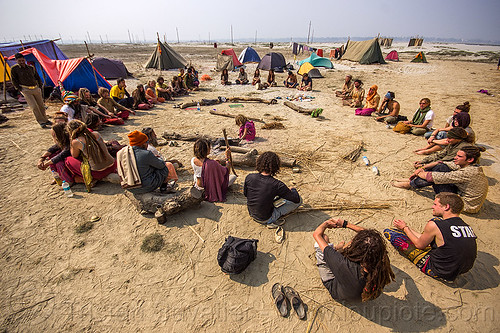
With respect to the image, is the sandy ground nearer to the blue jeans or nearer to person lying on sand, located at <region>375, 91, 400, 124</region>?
the blue jeans

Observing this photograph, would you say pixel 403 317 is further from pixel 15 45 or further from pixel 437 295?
pixel 15 45

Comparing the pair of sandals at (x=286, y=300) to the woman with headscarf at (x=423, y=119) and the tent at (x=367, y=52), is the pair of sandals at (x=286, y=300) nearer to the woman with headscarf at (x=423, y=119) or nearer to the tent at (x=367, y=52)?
the woman with headscarf at (x=423, y=119)

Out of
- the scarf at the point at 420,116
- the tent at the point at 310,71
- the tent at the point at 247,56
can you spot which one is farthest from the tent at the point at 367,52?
the scarf at the point at 420,116

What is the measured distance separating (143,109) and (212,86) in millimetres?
6101

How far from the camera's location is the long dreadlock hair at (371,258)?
232 centimetres

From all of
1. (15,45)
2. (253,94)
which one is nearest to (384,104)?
(253,94)

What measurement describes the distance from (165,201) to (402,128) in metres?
8.25

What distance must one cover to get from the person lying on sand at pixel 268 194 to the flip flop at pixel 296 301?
119 cm

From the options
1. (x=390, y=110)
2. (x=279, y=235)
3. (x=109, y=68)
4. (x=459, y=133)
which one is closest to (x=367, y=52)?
(x=390, y=110)

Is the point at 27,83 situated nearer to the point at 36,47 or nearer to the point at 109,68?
the point at 109,68

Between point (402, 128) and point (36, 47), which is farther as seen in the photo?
point (36, 47)

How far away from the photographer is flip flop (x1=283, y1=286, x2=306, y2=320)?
275 centimetres

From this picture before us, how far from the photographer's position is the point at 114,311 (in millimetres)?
2830

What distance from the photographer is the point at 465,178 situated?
404 centimetres
